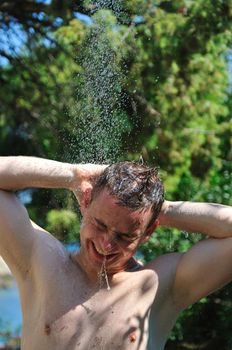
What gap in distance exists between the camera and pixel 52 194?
194 inches

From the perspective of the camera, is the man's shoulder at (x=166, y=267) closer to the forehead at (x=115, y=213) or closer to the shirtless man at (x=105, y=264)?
the shirtless man at (x=105, y=264)

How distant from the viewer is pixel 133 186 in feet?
6.52

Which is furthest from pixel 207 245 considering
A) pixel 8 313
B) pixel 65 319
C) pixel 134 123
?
pixel 8 313

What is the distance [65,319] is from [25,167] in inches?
17.5

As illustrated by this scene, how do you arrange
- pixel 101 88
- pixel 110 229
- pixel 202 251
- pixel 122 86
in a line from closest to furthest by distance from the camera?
pixel 110 229 → pixel 202 251 → pixel 101 88 → pixel 122 86

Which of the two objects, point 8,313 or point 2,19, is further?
point 8,313

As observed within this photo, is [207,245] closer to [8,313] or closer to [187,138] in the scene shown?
[187,138]

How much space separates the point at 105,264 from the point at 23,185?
1.11ft

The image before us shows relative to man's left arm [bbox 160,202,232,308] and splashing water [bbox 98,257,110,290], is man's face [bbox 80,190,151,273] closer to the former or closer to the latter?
splashing water [bbox 98,257,110,290]

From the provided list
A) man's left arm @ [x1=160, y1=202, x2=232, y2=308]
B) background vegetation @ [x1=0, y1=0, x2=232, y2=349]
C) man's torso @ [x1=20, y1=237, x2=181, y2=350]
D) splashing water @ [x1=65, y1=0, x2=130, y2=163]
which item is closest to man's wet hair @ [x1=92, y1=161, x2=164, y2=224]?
man's left arm @ [x1=160, y1=202, x2=232, y2=308]

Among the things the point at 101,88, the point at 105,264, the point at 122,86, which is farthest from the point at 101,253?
the point at 122,86

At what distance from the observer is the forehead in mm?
1966

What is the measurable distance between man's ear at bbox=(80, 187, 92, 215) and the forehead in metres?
0.06

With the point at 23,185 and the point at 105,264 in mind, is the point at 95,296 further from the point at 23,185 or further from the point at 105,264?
the point at 23,185
